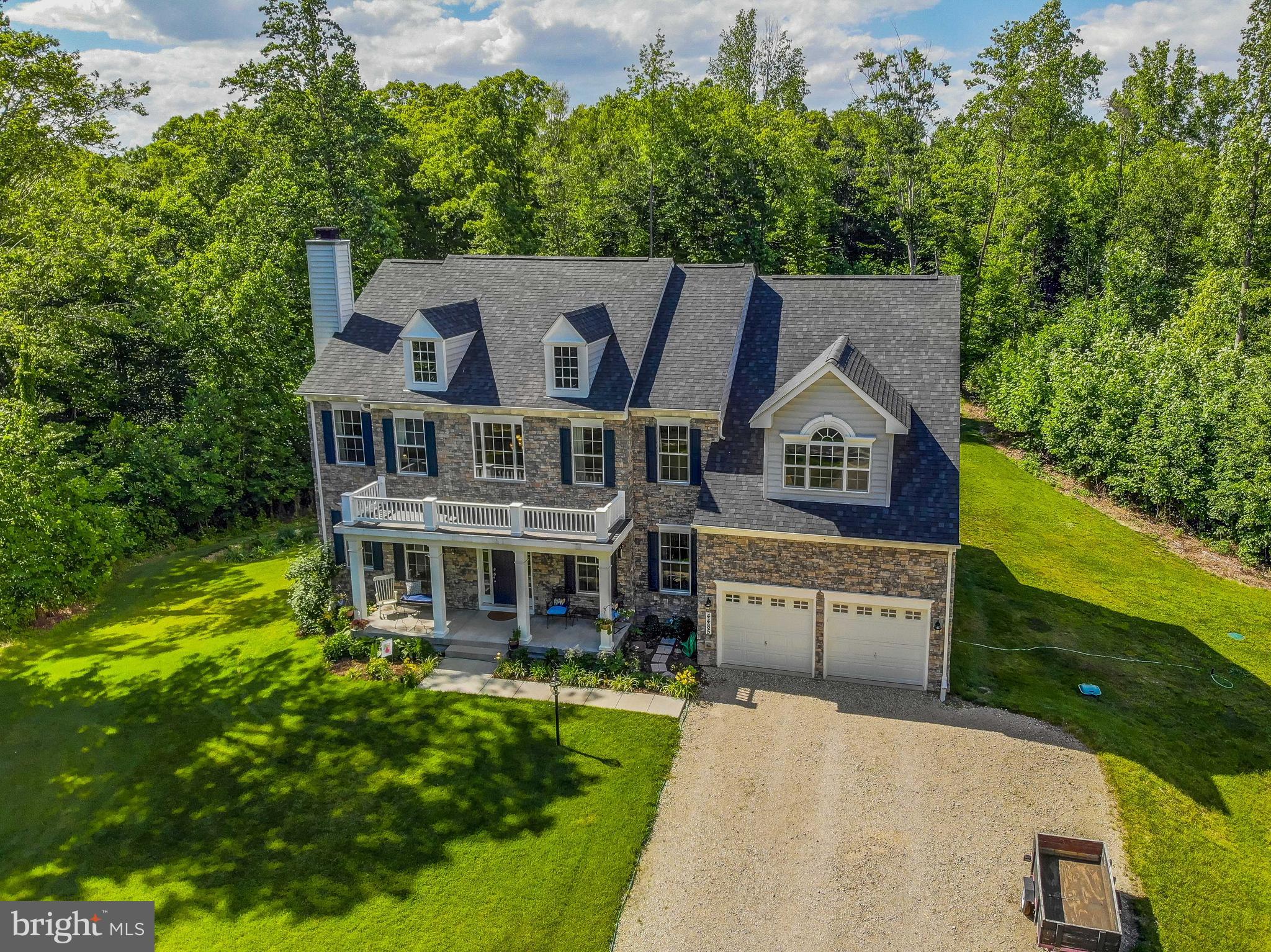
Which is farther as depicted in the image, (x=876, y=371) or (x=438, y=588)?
(x=438, y=588)

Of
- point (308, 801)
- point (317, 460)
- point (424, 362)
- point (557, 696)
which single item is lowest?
point (308, 801)

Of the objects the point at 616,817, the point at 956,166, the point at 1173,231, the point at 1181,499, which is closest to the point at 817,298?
the point at 616,817

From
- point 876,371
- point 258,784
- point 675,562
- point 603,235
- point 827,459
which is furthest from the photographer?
point 603,235

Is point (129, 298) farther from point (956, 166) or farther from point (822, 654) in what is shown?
point (956, 166)

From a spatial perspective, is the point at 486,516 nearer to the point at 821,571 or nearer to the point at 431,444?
the point at 431,444

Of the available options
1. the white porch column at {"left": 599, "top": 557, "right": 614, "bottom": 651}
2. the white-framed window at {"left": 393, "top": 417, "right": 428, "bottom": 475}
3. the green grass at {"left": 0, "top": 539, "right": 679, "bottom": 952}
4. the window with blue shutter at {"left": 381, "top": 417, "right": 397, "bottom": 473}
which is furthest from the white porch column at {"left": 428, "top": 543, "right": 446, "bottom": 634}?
the white porch column at {"left": 599, "top": 557, "right": 614, "bottom": 651}

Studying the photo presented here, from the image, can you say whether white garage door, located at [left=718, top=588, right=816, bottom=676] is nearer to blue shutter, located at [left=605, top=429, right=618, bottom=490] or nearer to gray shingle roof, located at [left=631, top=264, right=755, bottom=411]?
blue shutter, located at [left=605, top=429, right=618, bottom=490]

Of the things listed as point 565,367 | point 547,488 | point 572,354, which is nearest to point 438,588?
point 547,488
